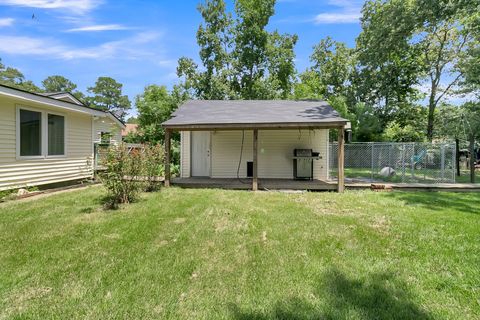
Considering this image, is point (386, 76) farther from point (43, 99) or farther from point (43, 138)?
point (43, 138)

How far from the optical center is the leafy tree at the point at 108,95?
2350 inches

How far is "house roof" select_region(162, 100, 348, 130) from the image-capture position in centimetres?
769

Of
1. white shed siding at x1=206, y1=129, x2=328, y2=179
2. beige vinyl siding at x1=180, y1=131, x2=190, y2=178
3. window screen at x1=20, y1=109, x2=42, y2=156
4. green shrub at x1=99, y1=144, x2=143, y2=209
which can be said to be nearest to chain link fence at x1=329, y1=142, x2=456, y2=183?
white shed siding at x1=206, y1=129, x2=328, y2=179

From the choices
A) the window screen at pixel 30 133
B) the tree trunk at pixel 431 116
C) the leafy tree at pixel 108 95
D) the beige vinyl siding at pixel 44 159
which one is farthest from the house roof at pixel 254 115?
the leafy tree at pixel 108 95

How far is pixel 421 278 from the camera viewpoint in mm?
2725

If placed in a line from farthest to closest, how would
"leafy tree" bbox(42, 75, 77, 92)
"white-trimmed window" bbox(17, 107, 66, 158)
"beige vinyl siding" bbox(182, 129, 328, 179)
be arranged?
"leafy tree" bbox(42, 75, 77, 92) < "beige vinyl siding" bbox(182, 129, 328, 179) < "white-trimmed window" bbox(17, 107, 66, 158)

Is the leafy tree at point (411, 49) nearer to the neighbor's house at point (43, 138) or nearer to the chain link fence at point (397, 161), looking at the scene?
the chain link fence at point (397, 161)

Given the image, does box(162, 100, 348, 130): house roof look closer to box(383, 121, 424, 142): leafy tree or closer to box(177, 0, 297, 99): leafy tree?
box(177, 0, 297, 99): leafy tree

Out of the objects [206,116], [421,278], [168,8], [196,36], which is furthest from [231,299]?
[196,36]

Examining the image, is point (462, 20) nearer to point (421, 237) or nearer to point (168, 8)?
point (168, 8)

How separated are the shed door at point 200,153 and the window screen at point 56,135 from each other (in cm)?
416

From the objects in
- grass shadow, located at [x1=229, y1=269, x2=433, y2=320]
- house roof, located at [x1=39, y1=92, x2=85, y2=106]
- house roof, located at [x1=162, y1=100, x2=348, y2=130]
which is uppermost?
house roof, located at [x1=39, y1=92, x2=85, y2=106]

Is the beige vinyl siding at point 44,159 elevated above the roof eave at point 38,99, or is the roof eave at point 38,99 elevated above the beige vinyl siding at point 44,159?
the roof eave at point 38,99

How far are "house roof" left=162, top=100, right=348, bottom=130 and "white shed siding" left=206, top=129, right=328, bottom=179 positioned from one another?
848 millimetres
